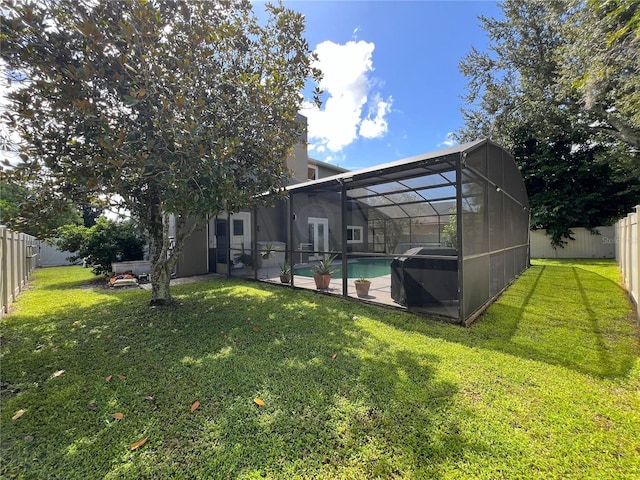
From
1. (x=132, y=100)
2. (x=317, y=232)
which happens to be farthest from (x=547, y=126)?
(x=132, y=100)

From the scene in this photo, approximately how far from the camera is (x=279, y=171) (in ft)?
17.5

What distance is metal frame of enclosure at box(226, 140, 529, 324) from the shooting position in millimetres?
4559

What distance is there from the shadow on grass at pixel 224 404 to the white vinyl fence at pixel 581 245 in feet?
53.6

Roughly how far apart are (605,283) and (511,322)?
5.08 m

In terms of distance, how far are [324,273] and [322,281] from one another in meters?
0.20

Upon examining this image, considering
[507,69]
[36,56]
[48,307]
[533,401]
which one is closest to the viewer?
[533,401]

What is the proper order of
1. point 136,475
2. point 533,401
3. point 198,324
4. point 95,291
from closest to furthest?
point 136,475
point 533,401
point 198,324
point 95,291

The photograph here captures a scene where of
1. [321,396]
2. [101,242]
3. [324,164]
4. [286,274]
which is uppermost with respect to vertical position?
[324,164]

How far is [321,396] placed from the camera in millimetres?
2436

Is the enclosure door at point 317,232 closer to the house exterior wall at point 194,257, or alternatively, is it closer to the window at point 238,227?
the window at point 238,227

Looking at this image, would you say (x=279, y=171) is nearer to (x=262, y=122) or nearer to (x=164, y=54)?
(x=262, y=122)

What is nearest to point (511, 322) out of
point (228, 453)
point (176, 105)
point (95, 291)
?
point (228, 453)

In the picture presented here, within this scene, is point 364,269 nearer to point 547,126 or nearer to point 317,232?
point 317,232

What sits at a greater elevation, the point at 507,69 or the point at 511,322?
the point at 507,69
